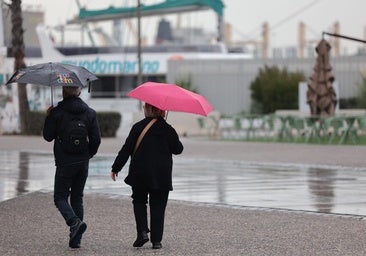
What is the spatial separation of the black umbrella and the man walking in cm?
10

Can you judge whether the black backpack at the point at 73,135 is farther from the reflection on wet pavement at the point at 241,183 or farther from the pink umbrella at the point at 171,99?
the reflection on wet pavement at the point at 241,183

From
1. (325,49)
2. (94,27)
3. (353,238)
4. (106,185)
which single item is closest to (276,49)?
(94,27)

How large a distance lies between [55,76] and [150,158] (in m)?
1.33

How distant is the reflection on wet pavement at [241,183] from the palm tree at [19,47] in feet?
39.2

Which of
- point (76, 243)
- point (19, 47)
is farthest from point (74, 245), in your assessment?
point (19, 47)

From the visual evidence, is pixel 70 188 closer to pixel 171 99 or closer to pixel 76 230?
pixel 76 230

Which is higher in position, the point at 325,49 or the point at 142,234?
the point at 325,49

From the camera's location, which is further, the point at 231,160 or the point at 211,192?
the point at 231,160

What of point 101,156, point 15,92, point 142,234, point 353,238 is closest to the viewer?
point 142,234

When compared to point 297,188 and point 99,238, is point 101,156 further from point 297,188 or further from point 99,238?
point 99,238

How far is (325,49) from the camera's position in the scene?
3312cm

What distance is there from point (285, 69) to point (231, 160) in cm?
2405

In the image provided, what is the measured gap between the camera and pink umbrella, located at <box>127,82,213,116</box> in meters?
10.5

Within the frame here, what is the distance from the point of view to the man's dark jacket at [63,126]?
424 inches
